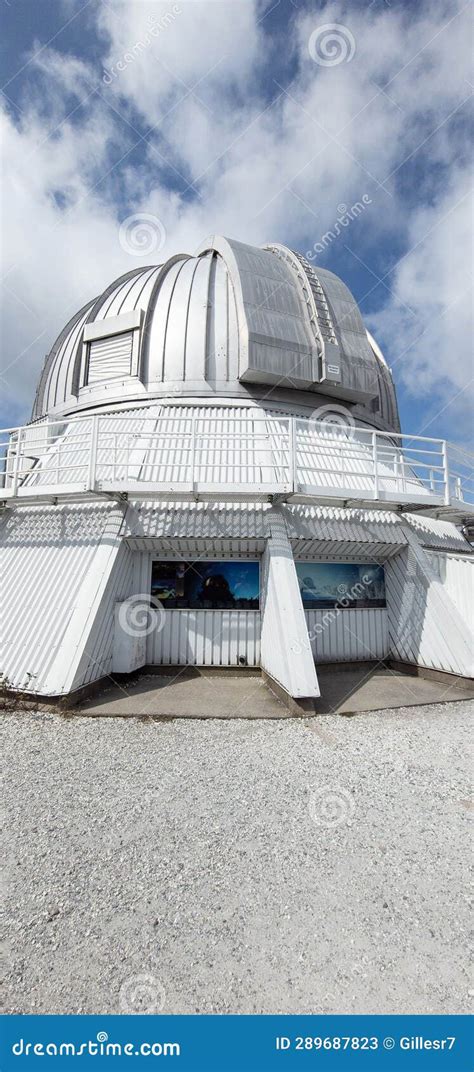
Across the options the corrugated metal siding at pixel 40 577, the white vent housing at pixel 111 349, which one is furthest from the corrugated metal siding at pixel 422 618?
the white vent housing at pixel 111 349

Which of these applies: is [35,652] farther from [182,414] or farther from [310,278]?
[310,278]

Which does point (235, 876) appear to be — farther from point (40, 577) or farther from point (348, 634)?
point (348, 634)

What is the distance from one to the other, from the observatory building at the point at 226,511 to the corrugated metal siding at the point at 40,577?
35 millimetres

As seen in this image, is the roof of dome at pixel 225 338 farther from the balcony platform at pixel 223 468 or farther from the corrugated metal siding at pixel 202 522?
the corrugated metal siding at pixel 202 522

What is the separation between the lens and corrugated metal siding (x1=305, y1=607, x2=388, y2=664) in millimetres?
10242

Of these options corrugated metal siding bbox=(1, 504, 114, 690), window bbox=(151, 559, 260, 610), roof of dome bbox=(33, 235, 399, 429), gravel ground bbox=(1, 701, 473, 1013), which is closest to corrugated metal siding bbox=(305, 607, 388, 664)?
window bbox=(151, 559, 260, 610)

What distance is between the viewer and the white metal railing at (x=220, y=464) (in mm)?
8445

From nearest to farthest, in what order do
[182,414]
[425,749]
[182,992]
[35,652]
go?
[182,992], [425,749], [35,652], [182,414]

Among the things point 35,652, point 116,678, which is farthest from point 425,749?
point 35,652

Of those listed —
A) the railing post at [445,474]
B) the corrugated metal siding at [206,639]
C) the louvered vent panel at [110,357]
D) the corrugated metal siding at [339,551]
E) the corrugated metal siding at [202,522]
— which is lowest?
the corrugated metal siding at [206,639]

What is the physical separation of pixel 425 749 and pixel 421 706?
2048 millimetres

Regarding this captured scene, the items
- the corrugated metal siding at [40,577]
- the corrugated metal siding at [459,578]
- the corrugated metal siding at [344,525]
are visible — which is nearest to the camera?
the corrugated metal siding at [40,577]

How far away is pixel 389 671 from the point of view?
10406mm

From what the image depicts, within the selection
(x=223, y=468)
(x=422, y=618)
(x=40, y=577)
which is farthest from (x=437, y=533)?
(x=40, y=577)
